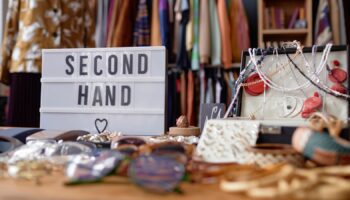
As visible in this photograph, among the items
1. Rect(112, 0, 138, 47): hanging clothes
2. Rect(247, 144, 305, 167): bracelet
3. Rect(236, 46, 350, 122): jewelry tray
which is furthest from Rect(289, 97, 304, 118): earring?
Rect(112, 0, 138, 47): hanging clothes

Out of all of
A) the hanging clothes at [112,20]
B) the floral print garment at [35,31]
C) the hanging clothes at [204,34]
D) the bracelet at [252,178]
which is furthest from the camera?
the hanging clothes at [112,20]

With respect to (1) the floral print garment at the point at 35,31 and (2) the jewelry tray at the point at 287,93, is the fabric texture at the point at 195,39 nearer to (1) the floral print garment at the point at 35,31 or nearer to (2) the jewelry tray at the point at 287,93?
(1) the floral print garment at the point at 35,31

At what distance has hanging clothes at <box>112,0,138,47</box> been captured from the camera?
1.70 meters

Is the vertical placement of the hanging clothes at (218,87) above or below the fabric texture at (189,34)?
below

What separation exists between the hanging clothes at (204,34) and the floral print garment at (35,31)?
0.60m

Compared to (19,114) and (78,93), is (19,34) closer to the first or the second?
(19,114)

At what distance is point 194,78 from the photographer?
1704mm

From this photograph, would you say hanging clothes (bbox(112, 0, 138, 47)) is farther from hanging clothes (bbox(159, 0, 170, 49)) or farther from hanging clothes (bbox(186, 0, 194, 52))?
hanging clothes (bbox(186, 0, 194, 52))

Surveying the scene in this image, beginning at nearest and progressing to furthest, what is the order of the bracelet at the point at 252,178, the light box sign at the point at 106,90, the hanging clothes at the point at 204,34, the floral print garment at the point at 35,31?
the bracelet at the point at 252,178 → the light box sign at the point at 106,90 → the floral print garment at the point at 35,31 → the hanging clothes at the point at 204,34

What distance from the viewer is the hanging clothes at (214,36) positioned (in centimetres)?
164

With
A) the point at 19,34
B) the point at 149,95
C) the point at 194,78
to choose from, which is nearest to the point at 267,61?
the point at 149,95

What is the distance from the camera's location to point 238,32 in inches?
66.7

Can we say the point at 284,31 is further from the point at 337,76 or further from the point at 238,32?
the point at 337,76

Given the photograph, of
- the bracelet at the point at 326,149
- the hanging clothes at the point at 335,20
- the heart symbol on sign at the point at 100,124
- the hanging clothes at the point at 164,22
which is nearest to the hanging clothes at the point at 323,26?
the hanging clothes at the point at 335,20
